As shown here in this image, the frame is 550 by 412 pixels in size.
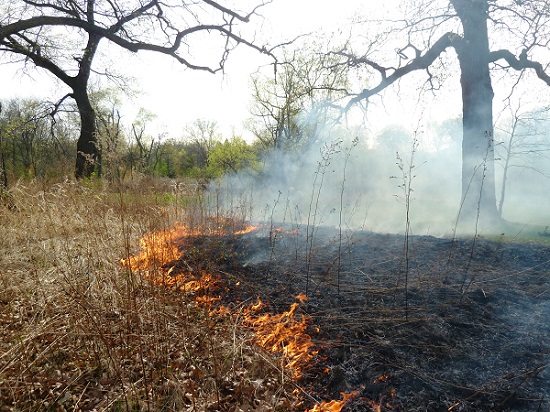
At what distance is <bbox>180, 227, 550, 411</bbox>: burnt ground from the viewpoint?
6.01ft

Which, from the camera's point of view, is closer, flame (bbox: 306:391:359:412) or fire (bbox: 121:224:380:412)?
flame (bbox: 306:391:359:412)

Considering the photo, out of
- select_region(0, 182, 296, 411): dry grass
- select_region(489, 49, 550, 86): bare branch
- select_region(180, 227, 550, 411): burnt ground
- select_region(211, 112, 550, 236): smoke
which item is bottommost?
select_region(0, 182, 296, 411): dry grass

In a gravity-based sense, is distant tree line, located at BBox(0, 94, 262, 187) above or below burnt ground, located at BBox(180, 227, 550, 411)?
above

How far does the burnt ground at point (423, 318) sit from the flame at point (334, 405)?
0.09 ft

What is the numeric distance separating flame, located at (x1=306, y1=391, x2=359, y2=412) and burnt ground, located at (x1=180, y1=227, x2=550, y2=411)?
3 centimetres

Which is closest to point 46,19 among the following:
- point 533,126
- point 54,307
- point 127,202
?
point 127,202

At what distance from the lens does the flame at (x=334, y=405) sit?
5.76ft

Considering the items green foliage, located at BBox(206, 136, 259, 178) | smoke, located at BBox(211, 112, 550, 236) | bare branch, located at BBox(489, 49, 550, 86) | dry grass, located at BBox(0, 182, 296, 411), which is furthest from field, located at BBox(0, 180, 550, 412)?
green foliage, located at BBox(206, 136, 259, 178)

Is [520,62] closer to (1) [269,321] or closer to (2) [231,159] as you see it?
(1) [269,321]

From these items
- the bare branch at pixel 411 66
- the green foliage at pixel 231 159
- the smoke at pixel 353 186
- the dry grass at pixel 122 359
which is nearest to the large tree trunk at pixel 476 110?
the bare branch at pixel 411 66

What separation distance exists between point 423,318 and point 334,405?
118 centimetres

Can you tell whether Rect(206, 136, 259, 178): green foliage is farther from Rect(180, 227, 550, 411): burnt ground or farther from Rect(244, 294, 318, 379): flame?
Rect(244, 294, 318, 379): flame

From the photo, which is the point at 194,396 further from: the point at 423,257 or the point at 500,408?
the point at 423,257

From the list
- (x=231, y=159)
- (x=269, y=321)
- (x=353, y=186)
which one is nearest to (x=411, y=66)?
(x=353, y=186)
